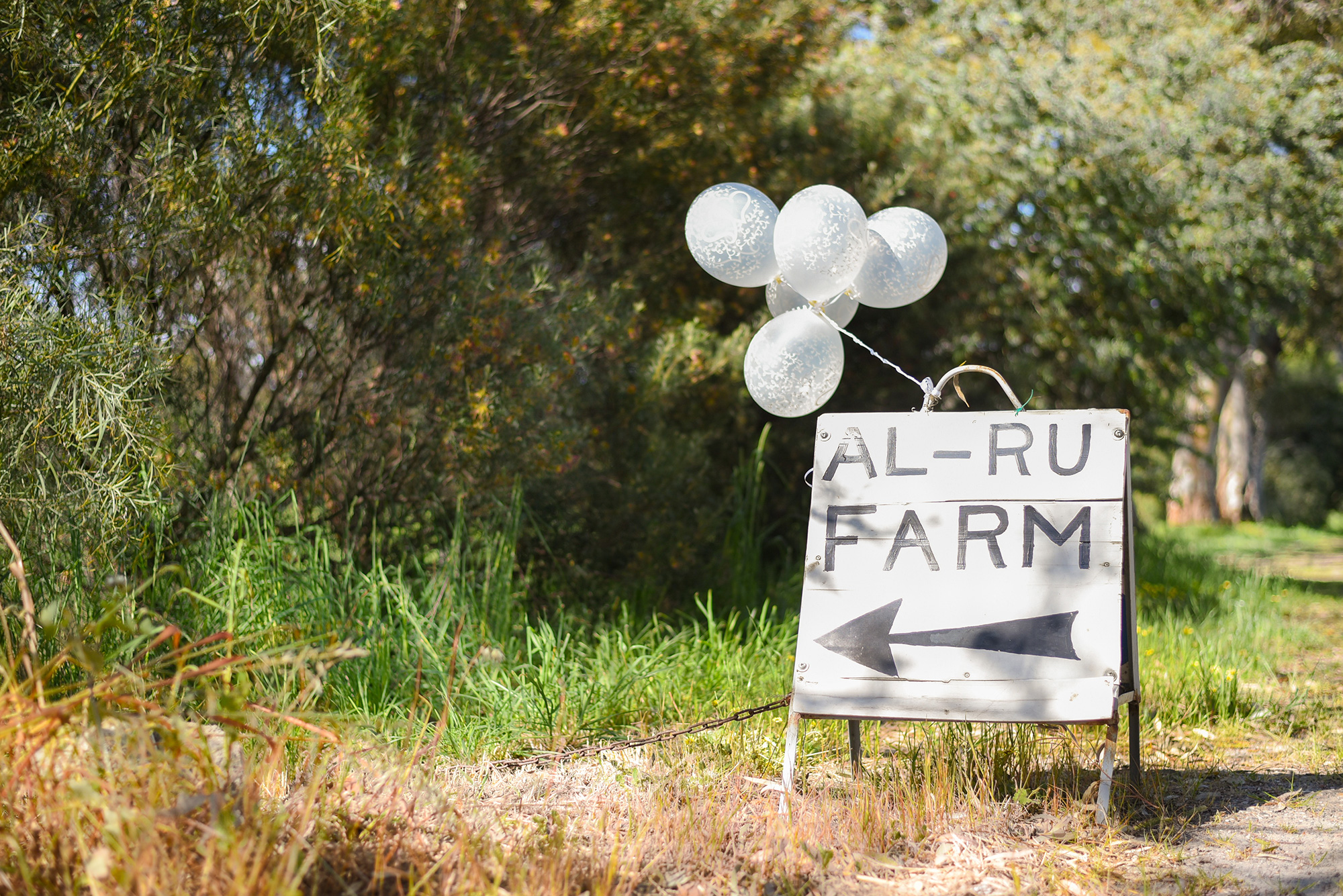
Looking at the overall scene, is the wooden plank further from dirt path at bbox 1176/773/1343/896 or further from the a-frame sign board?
dirt path at bbox 1176/773/1343/896

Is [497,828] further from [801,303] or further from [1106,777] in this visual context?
[801,303]

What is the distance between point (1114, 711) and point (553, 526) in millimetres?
3264

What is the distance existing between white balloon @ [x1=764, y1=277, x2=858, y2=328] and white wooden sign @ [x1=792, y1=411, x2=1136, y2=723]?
48 cm

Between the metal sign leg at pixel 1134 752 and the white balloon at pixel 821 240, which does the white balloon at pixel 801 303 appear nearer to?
the white balloon at pixel 821 240

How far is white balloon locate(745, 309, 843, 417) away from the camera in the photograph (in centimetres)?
343

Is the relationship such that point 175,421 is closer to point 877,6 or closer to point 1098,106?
point 1098,106

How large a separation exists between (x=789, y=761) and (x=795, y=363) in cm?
132

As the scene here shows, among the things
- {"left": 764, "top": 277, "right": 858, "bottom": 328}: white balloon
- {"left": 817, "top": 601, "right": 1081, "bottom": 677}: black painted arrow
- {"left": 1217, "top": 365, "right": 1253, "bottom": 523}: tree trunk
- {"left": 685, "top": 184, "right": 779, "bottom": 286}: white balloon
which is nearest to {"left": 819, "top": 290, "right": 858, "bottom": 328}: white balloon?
{"left": 764, "top": 277, "right": 858, "bottom": 328}: white balloon

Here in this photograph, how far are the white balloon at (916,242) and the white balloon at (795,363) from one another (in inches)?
12.3

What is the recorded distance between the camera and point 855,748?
3.21 meters

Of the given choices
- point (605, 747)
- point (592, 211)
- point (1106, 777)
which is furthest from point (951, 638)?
point (592, 211)

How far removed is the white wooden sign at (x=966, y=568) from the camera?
9.20ft

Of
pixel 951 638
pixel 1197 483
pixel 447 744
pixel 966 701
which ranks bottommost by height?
pixel 1197 483

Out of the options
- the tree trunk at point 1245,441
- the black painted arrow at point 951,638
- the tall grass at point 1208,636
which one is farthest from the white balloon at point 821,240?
the tree trunk at point 1245,441
